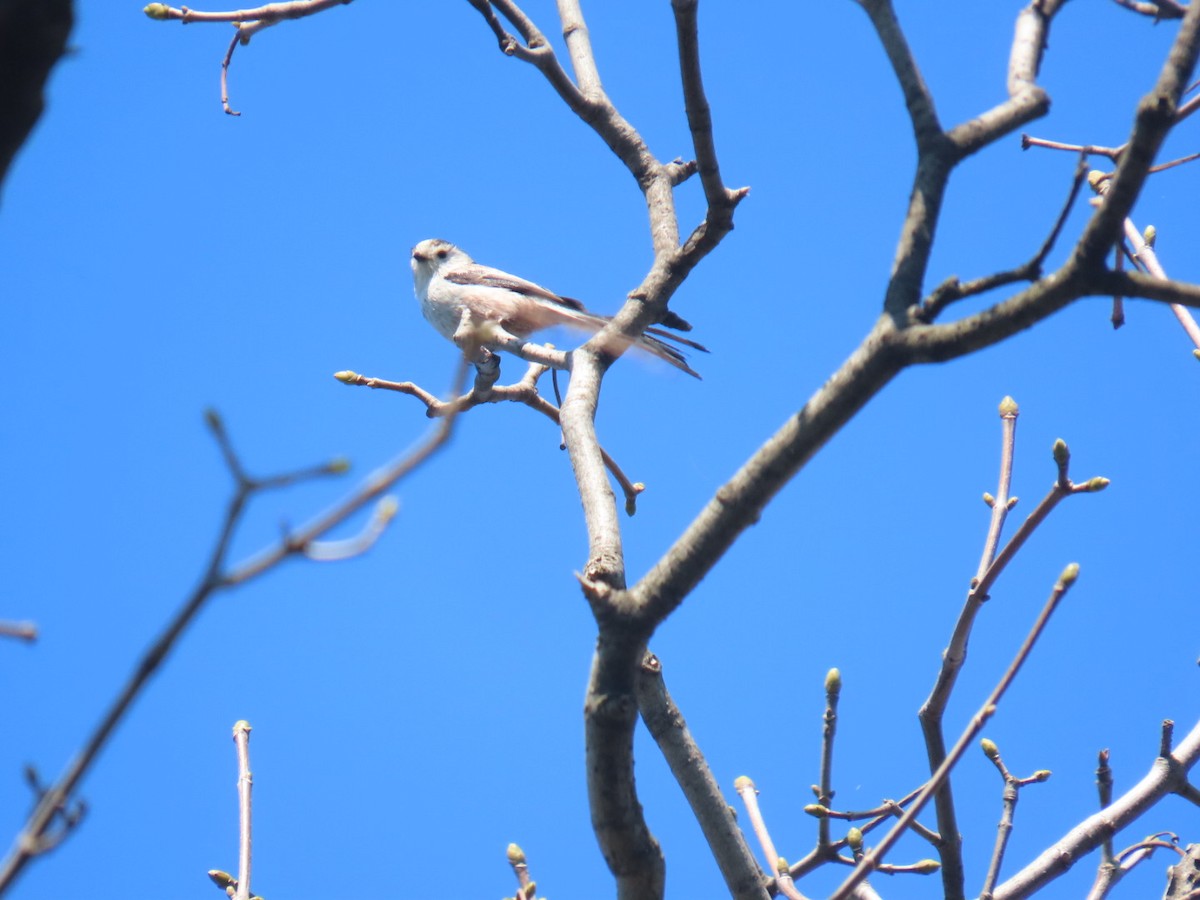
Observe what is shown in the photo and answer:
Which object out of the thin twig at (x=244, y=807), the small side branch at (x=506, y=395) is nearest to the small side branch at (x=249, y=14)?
the small side branch at (x=506, y=395)

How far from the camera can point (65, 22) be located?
48.4 inches

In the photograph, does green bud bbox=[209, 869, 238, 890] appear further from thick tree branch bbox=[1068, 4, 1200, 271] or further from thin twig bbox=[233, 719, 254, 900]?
thick tree branch bbox=[1068, 4, 1200, 271]

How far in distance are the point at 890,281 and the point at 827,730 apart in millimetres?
1258

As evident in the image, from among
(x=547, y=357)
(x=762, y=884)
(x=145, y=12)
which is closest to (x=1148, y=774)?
(x=762, y=884)

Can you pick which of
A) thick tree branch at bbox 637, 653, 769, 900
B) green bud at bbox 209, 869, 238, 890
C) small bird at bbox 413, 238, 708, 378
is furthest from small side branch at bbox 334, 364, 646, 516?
small bird at bbox 413, 238, 708, 378

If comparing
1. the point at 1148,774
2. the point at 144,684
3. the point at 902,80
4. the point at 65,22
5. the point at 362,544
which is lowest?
the point at 144,684

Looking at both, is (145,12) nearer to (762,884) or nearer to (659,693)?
(659,693)

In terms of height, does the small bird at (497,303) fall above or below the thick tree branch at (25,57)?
above

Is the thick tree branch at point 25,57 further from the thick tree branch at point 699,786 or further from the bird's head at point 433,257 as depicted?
the bird's head at point 433,257

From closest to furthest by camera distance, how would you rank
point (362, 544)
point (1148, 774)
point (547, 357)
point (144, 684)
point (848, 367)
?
point (144, 684) < point (362, 544) < point (848, 367) < point (1148, 774) < point (547, 357)

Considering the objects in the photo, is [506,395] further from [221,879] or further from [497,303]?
[497,303]

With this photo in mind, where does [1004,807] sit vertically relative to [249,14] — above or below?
below

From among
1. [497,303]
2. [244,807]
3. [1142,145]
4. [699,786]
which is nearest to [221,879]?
[244,807]

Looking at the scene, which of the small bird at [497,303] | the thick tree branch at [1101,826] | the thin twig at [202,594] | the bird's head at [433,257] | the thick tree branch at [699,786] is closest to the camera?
the thin twig at [202,594]
